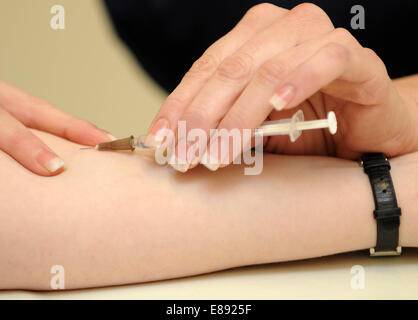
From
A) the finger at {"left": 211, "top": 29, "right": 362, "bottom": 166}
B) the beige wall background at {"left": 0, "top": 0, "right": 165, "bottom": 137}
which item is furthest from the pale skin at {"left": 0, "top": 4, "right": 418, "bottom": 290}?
the beige wall background at {"left": 0, "top": 0, "right": 165, "bottom": 137}

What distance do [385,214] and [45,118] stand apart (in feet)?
2.04

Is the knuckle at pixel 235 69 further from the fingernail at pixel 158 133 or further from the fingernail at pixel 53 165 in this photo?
the fingernail at pixel 53 165

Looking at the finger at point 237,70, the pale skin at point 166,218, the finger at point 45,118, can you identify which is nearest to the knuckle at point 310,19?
the finger at point 237,70

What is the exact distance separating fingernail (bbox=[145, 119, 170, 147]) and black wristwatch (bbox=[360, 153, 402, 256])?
333 millimetres

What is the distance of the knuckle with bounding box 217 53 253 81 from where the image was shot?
621mm

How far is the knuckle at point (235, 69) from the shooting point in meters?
0.62

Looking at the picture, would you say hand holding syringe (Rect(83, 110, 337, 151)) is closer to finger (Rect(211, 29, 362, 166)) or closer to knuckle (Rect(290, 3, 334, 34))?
finger (Rect(211, 29, 362, 166))

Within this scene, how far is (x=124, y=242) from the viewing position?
62 centimetres

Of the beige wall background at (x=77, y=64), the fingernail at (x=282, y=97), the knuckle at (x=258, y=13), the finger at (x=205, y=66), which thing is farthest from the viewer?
the beige wall background at (x=77, y=64)

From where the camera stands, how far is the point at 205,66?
699 millimetres

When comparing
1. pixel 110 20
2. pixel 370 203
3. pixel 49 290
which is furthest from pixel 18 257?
pixel 110 20

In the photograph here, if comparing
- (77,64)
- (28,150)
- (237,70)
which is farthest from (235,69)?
(77,64)

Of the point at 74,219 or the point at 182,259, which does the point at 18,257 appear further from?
the point at 182,259

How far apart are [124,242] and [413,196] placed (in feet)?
1.47
